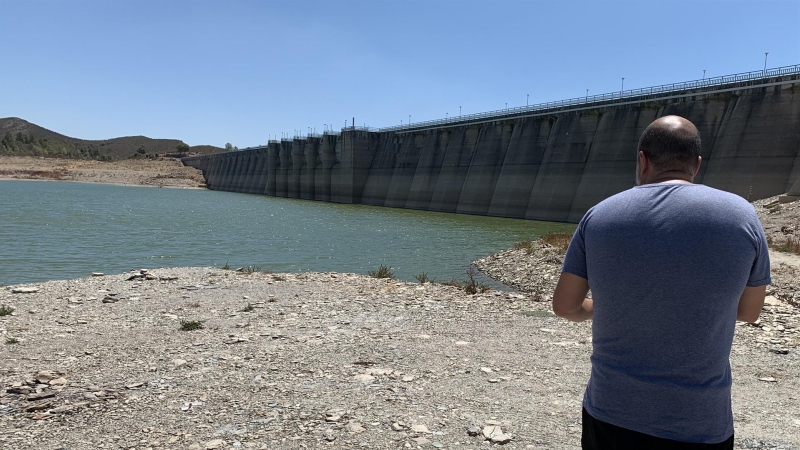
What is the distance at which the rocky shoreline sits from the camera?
4.89m

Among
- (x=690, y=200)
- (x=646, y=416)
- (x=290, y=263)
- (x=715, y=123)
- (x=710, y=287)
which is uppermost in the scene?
(x=715, y=123)

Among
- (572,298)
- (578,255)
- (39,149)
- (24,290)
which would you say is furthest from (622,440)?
(39,149)

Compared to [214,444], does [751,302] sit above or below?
above

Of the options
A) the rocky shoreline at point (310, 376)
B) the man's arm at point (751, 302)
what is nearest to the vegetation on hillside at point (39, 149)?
the rocky shoreline at point (310, 376)

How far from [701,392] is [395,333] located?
6.80 meters

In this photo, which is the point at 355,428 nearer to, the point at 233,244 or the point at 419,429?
the point at 419,429

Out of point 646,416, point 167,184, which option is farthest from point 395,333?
point 167,184

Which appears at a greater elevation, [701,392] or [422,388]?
[701,392]

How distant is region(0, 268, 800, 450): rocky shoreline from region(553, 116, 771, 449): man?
267 centimetres

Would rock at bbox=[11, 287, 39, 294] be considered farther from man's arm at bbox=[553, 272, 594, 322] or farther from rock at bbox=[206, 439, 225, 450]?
man's arm at bbox=[553, 272, 594, 322]

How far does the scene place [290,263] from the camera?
21.1 m

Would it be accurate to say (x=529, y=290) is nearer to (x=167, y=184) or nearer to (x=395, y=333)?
(x=395, y=333)

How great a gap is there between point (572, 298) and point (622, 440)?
0.59m

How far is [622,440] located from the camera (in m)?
2.24
